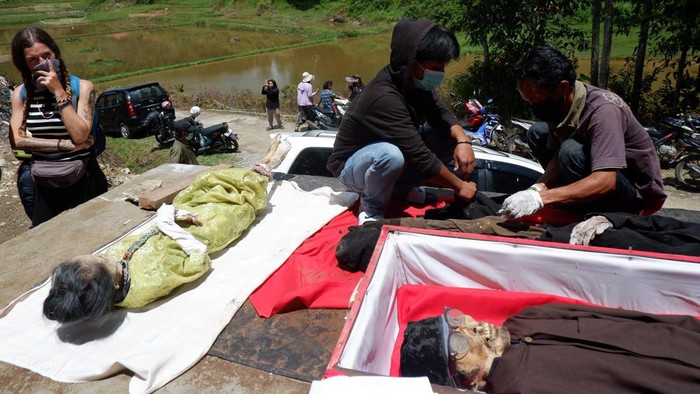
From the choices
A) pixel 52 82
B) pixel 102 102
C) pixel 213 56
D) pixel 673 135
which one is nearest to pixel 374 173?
pixel 52 82

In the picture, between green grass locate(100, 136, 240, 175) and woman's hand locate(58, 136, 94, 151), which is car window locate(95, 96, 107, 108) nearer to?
green grass locate(100, 136, 240, 175)

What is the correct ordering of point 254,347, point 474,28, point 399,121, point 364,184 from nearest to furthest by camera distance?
point 254,347 → point 399,121 → point 364,184 → point 474,28

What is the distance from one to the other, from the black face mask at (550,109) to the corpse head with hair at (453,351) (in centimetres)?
149

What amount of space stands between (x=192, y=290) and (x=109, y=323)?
0.46 meters

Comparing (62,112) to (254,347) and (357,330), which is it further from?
(357,330)

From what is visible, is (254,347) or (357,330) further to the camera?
(254,347)

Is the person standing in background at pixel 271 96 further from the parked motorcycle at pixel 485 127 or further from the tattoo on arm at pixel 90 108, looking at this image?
the tattoo on arm at pixel 90 108

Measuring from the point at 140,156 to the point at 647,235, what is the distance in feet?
34.5

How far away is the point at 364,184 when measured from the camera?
3.08m

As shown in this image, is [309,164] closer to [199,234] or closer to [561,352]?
[199,234]

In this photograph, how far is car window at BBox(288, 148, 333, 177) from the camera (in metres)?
4.40

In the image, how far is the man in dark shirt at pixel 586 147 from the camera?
246 cm

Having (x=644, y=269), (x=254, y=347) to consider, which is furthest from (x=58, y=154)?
(x=644, y=269)

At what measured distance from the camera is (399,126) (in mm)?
2814
